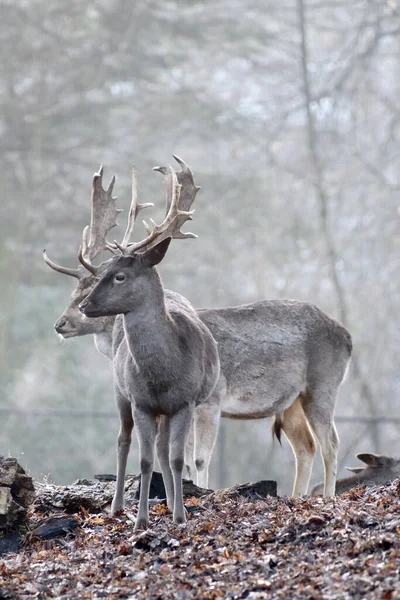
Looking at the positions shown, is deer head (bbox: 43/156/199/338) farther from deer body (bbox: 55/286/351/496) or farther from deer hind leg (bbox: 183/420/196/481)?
deer hind leg (bbox: 183/420/196/481)

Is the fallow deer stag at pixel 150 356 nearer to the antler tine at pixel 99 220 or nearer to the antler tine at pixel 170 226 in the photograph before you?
the antler tine at pixel 170 226

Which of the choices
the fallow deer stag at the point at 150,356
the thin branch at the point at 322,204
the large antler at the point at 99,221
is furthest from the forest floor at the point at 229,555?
the thin branch at the point at 322,204

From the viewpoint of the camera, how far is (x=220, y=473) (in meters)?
19.7

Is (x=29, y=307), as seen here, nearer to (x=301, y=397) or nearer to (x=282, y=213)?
(x=282, y=213)

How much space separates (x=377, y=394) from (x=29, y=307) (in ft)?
31.0

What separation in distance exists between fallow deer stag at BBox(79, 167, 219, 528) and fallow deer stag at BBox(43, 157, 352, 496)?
271cm

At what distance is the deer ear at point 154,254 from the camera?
8352 millimetres

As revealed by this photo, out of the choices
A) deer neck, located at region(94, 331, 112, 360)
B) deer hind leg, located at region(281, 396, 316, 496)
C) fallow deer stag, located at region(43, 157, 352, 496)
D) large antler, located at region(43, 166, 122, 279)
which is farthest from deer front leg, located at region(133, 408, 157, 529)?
deer hind leg, located at region(281, 396, 316, 496)

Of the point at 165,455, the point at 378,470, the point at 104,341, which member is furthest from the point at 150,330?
the point at 104,341

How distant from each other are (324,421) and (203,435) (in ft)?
4.63

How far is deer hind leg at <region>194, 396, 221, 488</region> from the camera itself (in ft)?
35.4

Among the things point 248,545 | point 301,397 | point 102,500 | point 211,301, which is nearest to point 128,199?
point 211,301

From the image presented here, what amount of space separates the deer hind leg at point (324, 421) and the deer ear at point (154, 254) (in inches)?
146

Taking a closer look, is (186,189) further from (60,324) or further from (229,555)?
(229,555)
